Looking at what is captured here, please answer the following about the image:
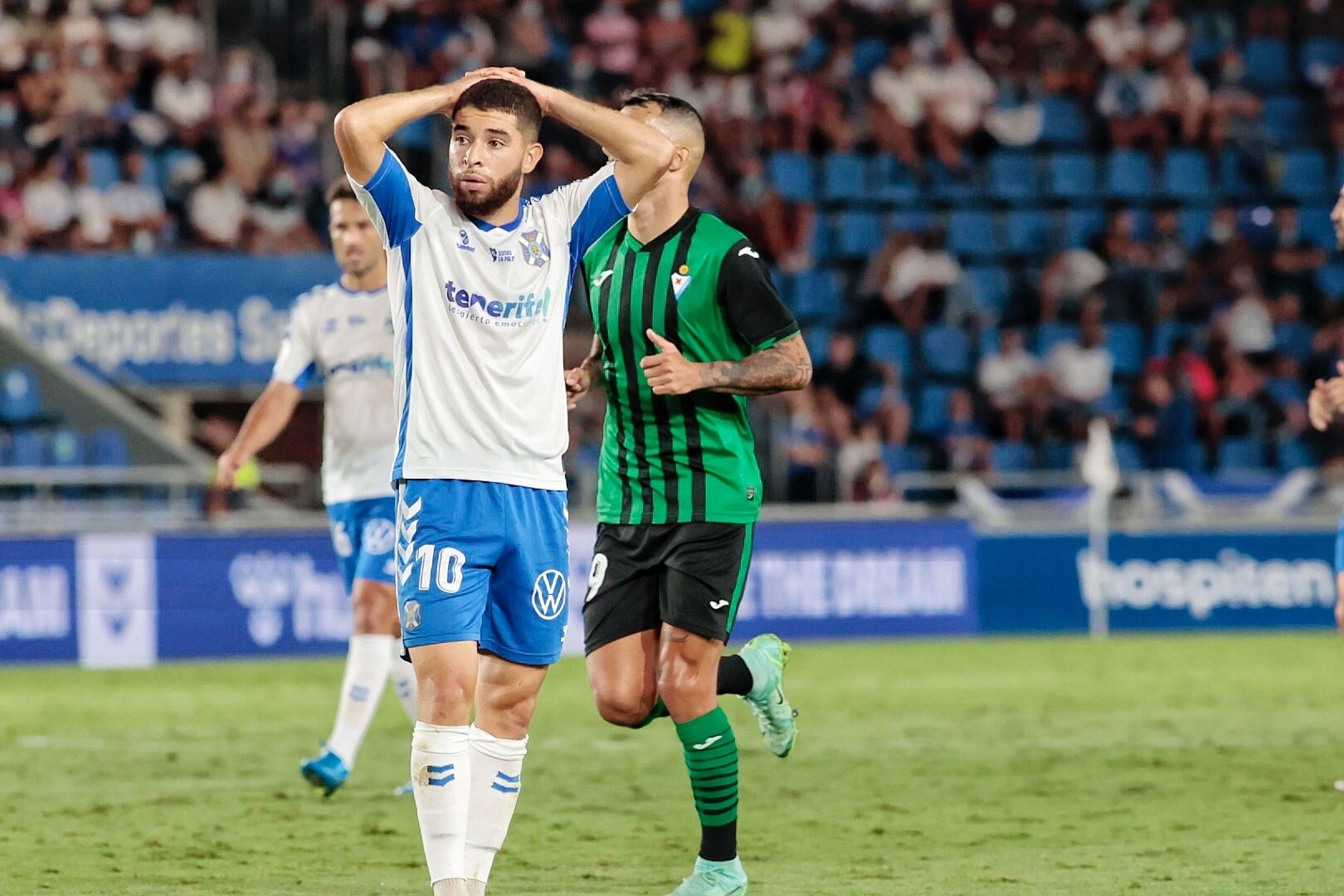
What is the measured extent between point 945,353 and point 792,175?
108 inches

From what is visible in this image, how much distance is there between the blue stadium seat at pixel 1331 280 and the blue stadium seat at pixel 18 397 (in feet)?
45.3

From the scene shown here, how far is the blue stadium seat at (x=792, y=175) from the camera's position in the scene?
22359 millimetres

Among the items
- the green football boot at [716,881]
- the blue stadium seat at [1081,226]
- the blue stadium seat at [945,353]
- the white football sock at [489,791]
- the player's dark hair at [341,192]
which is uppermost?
the blue stadium seat at [1081,226]

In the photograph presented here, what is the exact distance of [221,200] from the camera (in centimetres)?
1941

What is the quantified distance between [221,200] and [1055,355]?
8599mm

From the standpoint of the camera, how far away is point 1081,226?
22781 millimetres

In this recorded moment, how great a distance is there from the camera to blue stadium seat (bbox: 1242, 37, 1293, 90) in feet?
81.1

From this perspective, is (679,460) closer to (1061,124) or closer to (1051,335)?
(1051,335)

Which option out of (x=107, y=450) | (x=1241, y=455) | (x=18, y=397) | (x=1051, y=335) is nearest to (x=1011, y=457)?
(x=1051, y=335)

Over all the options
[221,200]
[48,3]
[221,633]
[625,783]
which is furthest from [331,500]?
[48,3]

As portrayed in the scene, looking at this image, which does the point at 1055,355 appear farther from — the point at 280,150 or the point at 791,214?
the point at 280,150

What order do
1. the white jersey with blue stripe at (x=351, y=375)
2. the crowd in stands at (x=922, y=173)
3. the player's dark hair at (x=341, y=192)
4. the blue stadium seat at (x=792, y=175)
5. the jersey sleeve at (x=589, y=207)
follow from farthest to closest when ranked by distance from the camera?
the blue stadium seat at (x=792, y=175) → the crowd in stands at (x=922, y=173) → the white jersey with blue stripe at (x=351, y=375) → the player's dark hair at (x=341, y=192) → the jersey sleeve at (x=589, y=207)

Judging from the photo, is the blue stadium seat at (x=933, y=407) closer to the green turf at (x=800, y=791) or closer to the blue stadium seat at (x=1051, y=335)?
the blue stadium seat at (x=1051, y=335)

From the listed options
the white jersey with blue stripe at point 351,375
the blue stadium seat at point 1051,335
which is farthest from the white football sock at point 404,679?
the blue stadium seat at point 1051,335
